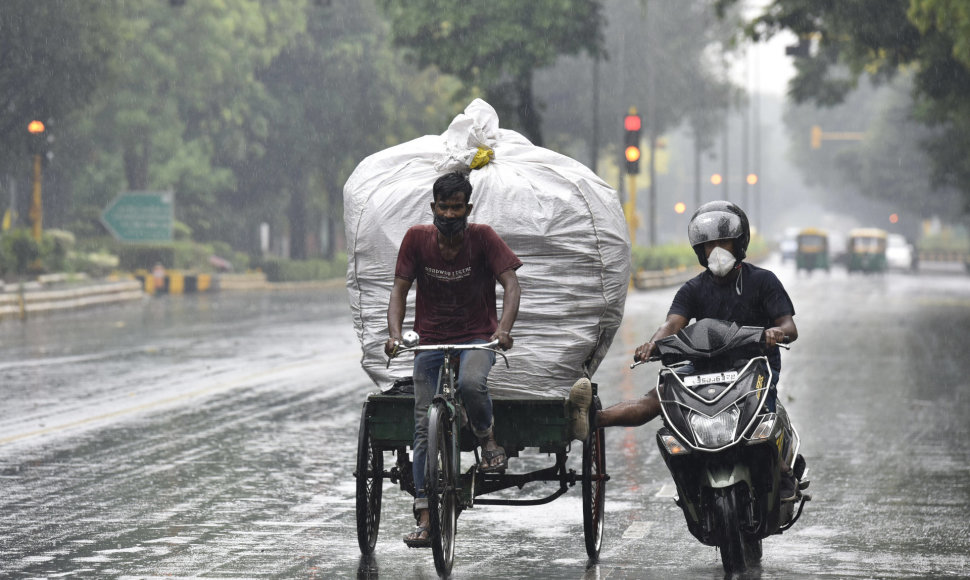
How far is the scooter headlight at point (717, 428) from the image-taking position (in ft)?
21.0

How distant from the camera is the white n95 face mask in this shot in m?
6.85

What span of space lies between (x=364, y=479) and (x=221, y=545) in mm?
1020

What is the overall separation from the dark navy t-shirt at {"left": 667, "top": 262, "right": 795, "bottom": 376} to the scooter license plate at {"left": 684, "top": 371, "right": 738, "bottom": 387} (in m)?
0.42

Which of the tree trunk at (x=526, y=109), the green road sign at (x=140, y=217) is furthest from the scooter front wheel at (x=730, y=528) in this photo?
the green road sign at (x=140, y=217)

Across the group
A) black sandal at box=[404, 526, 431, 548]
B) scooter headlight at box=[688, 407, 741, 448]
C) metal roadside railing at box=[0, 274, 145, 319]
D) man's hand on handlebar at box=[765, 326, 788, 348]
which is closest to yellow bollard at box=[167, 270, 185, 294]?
metal roadside railing at box=[0, 274, 145, 319]

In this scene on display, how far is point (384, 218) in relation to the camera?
25.3 feet

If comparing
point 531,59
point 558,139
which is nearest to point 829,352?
point 531,59

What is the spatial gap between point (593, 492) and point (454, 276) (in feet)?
4.65

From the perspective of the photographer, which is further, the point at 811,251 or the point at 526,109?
the point at 811,251

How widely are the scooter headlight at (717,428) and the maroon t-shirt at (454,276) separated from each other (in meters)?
1.09

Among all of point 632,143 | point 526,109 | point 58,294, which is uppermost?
point 526,109

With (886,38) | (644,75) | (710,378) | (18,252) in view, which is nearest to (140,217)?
(18,252)

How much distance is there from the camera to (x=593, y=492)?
7637 mm

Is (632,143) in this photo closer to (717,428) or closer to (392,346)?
(392,346)
